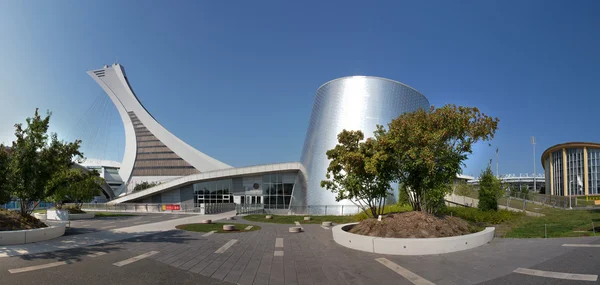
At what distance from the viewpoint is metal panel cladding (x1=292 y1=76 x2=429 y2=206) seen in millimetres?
34469

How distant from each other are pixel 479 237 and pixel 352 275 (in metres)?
5.36

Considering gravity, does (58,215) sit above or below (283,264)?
below

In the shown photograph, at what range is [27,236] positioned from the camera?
1163 cm

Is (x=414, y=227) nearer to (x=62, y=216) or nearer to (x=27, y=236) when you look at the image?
(x=27, y=236)

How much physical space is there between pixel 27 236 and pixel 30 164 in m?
3.28

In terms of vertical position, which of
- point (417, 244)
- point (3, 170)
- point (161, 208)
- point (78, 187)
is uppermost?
point (3, 170)

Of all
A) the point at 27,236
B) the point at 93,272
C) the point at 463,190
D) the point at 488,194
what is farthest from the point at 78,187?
the point at 463,190

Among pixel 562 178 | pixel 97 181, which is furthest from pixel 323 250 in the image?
pixel 562 178

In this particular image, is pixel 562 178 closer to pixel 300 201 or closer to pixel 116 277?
pixel 300 201

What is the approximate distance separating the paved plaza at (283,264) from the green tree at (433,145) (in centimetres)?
282

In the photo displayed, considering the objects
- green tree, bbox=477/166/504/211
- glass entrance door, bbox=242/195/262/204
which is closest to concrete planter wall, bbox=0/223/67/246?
green tree, bbox=477/166/504/211

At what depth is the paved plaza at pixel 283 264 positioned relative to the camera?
690cm

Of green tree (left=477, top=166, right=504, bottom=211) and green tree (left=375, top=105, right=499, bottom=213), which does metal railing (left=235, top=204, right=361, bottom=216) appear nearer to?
green tree (left=477, top=166, right=504, bottom=211)

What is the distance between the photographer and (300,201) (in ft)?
124
